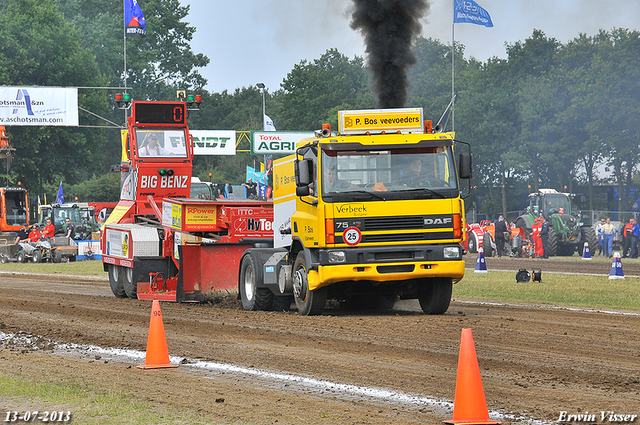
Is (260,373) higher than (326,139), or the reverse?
(326,139)

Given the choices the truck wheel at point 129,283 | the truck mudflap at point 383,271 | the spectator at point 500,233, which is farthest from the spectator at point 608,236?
the truck mudflap at point 383,271

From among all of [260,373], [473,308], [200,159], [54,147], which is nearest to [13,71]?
[54,147]

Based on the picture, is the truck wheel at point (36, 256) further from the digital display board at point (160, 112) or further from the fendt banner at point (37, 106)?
the digital display board at point (160, 112)

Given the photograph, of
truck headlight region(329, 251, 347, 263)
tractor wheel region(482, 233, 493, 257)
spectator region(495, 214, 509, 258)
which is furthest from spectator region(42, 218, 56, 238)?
truck headlight region(329, 251, 347, 263)

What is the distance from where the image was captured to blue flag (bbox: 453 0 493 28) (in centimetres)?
4231

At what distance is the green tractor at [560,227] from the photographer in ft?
120

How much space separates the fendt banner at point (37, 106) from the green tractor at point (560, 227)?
22.6 metres

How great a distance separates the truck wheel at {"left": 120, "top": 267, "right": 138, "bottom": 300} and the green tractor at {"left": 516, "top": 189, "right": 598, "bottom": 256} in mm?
22264

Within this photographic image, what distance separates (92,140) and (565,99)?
37.4 m

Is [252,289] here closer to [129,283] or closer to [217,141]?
[129,283]

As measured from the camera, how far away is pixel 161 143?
65.7 feet

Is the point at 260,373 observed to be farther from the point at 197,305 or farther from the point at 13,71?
the point at 13,71

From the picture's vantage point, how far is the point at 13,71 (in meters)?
58.4

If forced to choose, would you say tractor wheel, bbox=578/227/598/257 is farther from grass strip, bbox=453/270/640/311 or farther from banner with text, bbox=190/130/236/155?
banner with text, bbox=190/130/236/155
